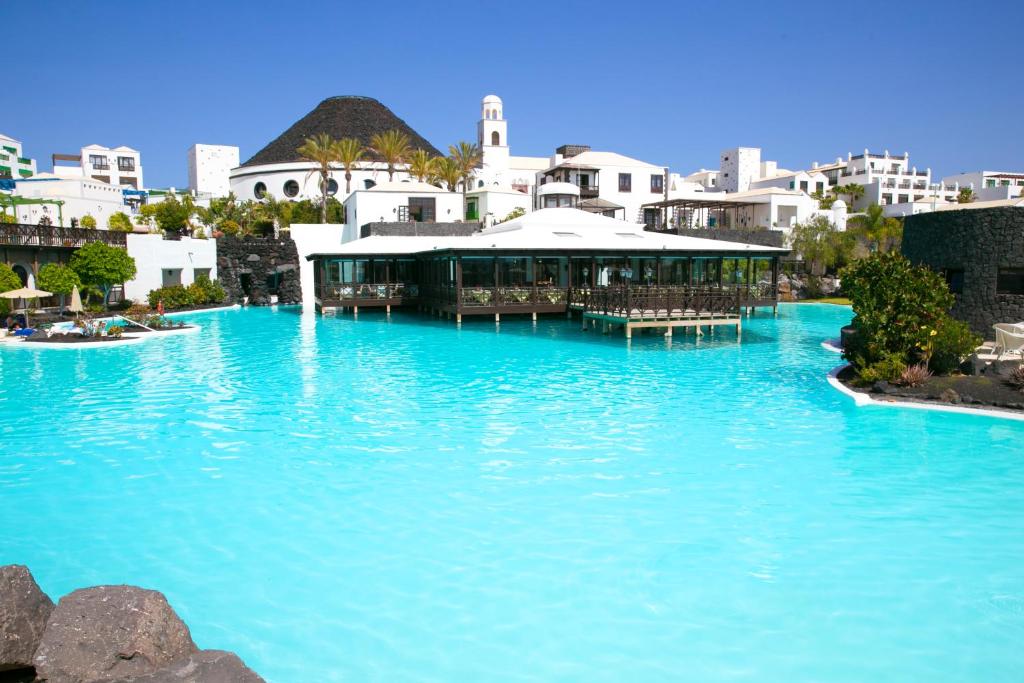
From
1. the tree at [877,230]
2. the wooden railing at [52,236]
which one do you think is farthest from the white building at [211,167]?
the tree at [877,230]

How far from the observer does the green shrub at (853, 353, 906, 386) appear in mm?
14977

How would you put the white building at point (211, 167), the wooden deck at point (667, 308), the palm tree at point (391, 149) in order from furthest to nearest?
1. the white building at point (211, 167)
2. the palm tree at point (391, 149)
3. the wooden deck at point (667, 308)

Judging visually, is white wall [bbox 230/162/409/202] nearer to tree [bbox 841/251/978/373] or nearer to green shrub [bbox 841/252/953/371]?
green shrub [bbox 841/252/953/371]

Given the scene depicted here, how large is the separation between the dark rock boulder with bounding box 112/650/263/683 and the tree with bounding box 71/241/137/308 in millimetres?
34939

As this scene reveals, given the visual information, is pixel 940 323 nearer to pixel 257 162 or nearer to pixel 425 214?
pixel 425 214

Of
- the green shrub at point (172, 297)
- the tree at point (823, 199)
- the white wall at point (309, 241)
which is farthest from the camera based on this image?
the tree at point (823, 199)

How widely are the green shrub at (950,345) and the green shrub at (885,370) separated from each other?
0.77 meters

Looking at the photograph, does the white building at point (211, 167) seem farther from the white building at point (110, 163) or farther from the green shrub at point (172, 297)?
the green shrub at point (172, 297)

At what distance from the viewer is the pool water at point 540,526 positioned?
19.1 feet

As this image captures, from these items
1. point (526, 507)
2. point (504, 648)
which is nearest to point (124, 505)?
point (526, 507)

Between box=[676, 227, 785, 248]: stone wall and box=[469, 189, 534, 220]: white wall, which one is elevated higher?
box=[469, 189, 534, 220]: white wall

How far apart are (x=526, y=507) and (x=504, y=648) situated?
2.81 metres

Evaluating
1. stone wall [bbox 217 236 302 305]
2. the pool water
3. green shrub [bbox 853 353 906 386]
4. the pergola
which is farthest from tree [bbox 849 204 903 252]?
the pool water

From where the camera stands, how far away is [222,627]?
613 cm
